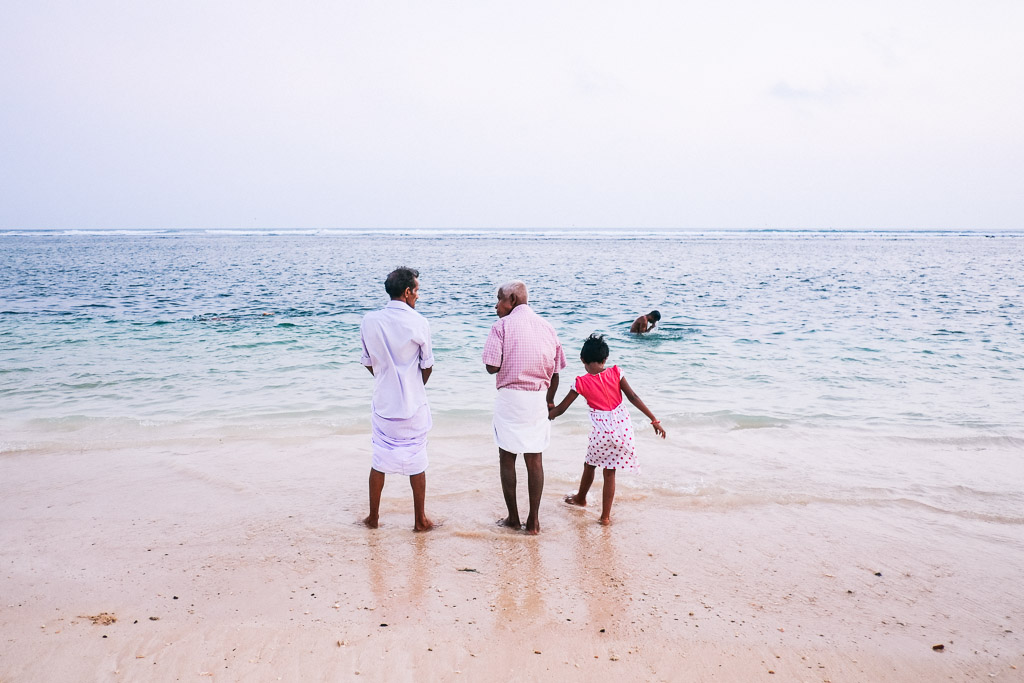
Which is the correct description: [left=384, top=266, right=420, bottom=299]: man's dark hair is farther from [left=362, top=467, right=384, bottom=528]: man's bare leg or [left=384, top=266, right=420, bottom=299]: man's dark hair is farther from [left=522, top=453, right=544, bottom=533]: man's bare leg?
[left=522, top=453, right=544, bottom=533]: man's bare leg

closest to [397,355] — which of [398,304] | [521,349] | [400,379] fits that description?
[400,379]

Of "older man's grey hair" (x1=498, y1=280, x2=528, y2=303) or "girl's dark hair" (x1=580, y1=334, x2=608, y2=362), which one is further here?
"girl's dark hair" (x1=580, y1=334, x2=608, y2=362)

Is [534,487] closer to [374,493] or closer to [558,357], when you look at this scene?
[558,357]

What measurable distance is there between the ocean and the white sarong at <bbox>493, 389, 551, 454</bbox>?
1043mm

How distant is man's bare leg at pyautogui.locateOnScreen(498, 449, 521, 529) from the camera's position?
4.43 meters

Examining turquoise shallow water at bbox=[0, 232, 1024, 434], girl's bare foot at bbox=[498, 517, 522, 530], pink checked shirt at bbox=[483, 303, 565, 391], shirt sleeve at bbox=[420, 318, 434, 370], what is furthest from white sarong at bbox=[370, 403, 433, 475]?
turquoise shallow water at bbox=[0, 232, 1024, 434]

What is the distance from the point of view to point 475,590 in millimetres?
3619

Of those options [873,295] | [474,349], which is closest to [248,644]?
[474,349]

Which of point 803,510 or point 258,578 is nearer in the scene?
Result: point 258,578

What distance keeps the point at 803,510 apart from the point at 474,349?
8288 mm

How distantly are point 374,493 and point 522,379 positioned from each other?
1367 millimetres

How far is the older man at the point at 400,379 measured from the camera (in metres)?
4.09

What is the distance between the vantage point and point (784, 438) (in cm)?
697

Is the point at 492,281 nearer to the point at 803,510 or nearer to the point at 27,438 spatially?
the point at 27,438
